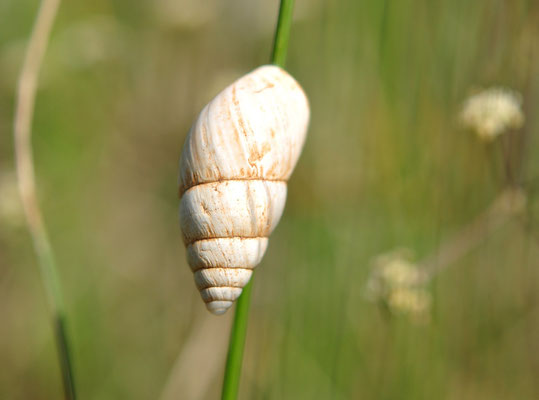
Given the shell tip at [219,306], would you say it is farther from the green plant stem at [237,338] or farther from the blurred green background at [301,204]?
the blurred green background at [301,204]

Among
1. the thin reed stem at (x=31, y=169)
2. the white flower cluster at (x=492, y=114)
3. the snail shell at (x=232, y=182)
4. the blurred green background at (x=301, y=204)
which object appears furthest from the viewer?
the blurred green background at (x=301, y=204)

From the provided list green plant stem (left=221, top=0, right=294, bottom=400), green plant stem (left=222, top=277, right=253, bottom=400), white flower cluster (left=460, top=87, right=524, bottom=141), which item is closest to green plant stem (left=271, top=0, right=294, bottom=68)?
green plant stem (left=221, top=0, right=294, bottom=400)

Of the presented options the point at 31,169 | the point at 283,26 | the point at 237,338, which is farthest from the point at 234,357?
the point at 31,169

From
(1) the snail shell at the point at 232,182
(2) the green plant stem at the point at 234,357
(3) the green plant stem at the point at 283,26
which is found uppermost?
(3) the green plant stem at the point at 283,26

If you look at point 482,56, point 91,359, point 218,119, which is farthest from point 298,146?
point 91,359

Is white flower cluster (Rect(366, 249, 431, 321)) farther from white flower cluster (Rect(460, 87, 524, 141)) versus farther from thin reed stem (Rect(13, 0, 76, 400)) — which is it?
thin reed stem (Rect(13, 0, 76, 400))

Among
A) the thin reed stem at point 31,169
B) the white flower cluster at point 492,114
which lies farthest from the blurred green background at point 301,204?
the thin reed stem at point 31,169
